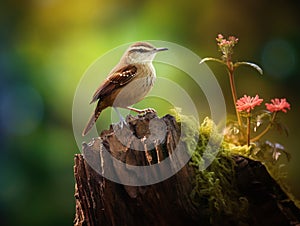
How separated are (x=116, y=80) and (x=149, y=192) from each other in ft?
0.94

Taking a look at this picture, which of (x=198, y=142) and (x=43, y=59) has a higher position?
(x=43, y=59)

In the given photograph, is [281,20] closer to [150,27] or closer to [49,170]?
[150,27]

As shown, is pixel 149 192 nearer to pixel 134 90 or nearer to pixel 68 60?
pixel 134 90

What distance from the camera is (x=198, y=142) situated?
100 centimetres

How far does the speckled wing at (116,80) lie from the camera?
1.01 m

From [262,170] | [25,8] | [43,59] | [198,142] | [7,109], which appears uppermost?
[25,8]

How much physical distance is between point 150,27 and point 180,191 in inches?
28.3

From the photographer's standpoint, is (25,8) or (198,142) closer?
(198,142)

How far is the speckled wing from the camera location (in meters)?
1.01

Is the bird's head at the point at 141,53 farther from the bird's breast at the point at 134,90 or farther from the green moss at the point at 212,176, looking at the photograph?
the green moss at the point at 212,176

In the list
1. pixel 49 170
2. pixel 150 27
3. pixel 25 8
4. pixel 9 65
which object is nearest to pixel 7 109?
pixel 9 65

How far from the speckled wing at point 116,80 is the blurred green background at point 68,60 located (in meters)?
0.43

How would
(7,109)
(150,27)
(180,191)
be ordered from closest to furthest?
(180,191) < (150,27) < (7,109)

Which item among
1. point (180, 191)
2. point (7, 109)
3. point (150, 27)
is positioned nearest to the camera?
point (180, 191)
